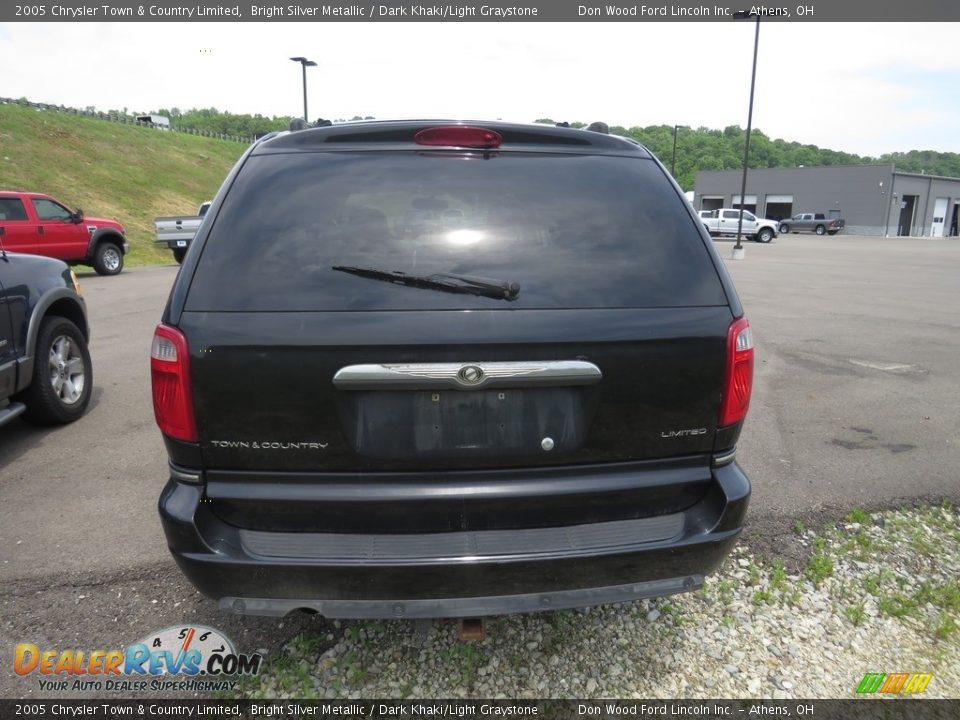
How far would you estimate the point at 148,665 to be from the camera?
2502 millimetres

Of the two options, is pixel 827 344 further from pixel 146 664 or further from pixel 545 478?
pixel 146 664

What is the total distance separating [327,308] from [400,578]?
87cm

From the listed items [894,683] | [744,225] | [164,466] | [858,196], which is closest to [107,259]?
[164,466]

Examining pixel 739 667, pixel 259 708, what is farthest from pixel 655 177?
pixel 259 708

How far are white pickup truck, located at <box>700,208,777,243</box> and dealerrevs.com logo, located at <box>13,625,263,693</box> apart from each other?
4116 cm

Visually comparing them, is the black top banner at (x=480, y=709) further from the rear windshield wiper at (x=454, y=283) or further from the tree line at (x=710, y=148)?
the tree line at (x=710, y=148)

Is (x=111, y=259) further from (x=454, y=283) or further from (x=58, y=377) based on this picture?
(x=454, y=283)

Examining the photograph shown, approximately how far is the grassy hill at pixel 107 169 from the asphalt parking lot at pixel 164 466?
70.2 ft

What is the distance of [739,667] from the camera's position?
2.49 metres

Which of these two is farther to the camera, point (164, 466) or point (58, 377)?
point (58, 377)

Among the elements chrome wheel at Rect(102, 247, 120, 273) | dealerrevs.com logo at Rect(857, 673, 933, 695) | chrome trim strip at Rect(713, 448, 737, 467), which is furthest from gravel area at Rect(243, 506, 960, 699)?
chrome wheel at Rect(102, 247, 120, 273)

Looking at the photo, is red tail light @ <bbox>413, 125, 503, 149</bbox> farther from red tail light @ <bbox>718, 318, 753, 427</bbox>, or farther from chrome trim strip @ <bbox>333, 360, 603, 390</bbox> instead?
red tail light @ <bbox>718, 318, 753, 427</bbox>

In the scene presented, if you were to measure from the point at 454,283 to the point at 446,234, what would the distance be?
20 centimetres

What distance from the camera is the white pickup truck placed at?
39.7 meters
